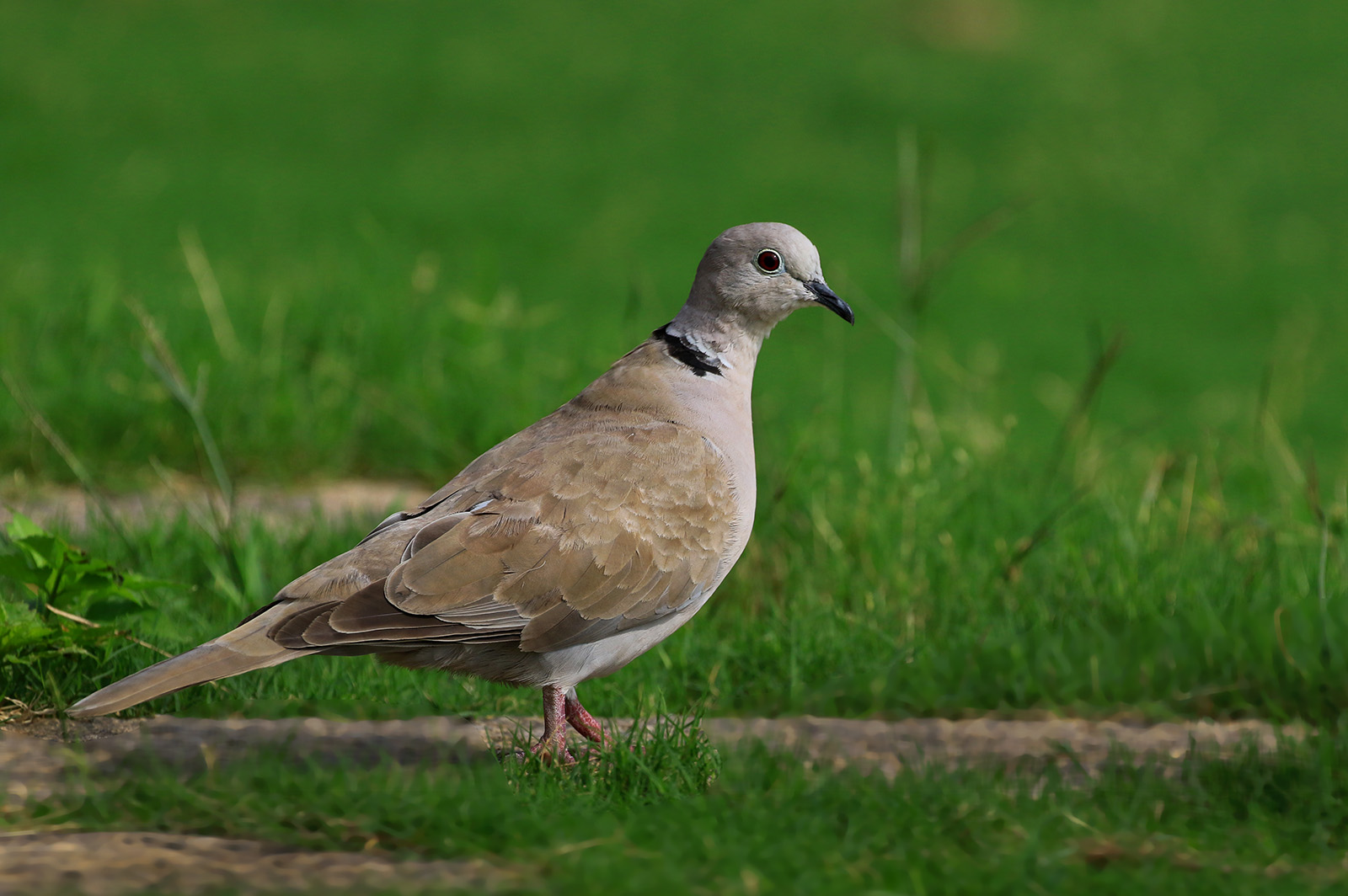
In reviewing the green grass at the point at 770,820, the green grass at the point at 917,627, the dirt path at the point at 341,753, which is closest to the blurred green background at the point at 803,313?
the green grass at the point at 917,627

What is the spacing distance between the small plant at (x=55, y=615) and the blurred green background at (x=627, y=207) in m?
2.23

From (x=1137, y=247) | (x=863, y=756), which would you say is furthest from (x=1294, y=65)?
(x=863, y=756)

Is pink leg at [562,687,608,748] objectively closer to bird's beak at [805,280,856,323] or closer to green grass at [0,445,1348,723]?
green grass at [0,445,1348,723]

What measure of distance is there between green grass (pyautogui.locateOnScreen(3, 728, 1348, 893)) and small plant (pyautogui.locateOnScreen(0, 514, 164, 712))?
27.1 inches

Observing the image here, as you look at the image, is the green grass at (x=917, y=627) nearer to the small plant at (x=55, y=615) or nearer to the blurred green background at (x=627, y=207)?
the small plant at (x=55, y=615)

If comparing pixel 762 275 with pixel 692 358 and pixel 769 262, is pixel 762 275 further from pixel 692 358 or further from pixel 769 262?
pixel 692 358

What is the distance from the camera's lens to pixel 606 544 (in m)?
4.23

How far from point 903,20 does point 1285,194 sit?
6.33 meters

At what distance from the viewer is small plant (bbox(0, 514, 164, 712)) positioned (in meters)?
4.27

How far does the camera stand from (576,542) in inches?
165

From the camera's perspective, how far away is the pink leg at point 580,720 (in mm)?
4227

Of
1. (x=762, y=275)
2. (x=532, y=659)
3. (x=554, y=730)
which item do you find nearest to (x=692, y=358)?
(x=762, y=275)

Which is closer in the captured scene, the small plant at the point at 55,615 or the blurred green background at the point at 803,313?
the small plant at the point at 55,615

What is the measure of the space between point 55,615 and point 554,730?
60.6 inches
